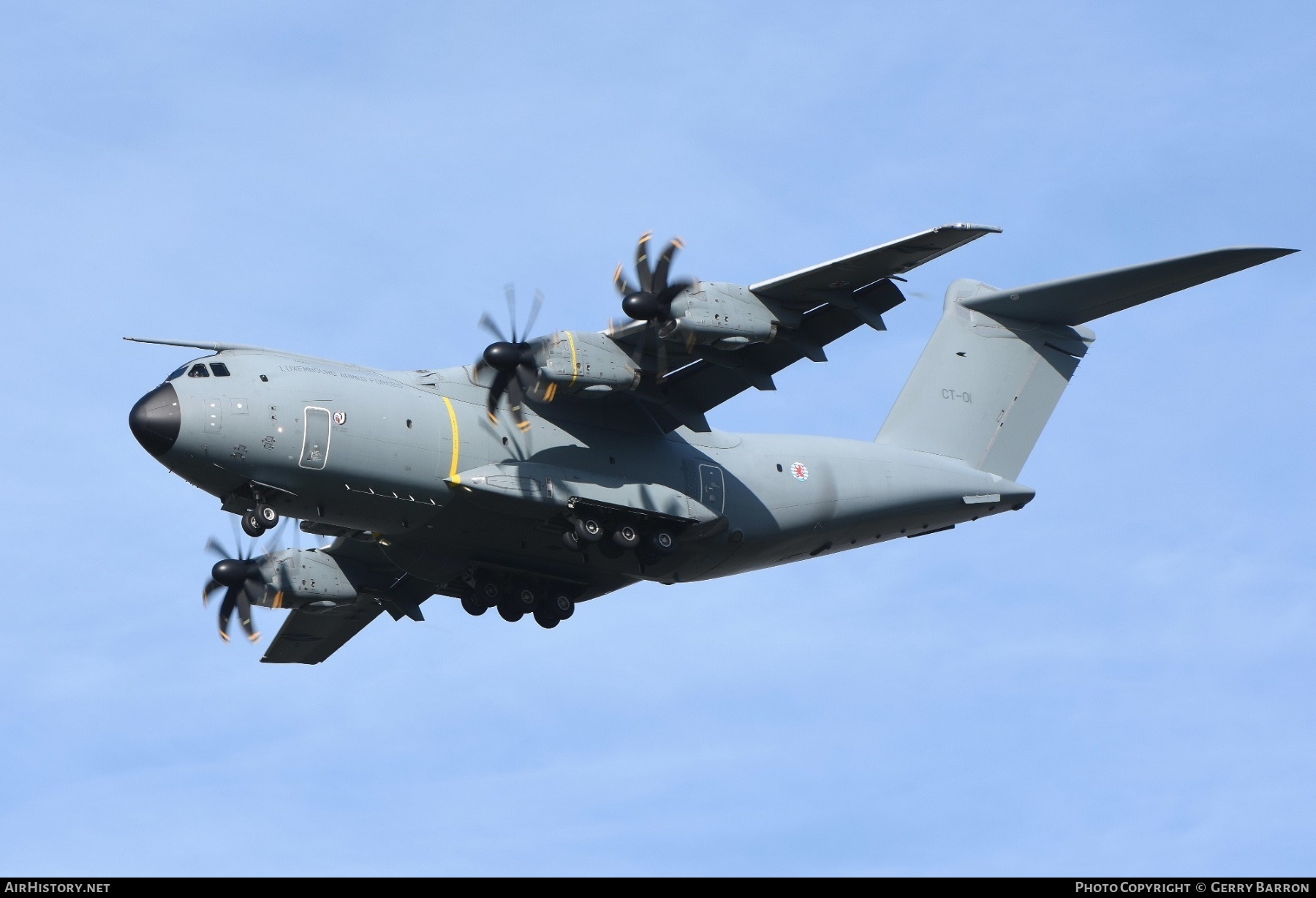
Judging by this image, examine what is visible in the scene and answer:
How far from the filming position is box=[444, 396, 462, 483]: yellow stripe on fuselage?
19.5 m

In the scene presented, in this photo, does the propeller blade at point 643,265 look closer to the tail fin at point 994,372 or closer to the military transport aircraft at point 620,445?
the military transport aircraft at point 620,445

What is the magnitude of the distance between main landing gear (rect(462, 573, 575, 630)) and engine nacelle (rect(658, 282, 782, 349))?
168 inches

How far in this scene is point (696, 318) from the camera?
19.0 meters

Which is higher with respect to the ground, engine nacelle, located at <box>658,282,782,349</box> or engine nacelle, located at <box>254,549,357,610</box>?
engine nacelle, located at <box>658,282,782,349</box>

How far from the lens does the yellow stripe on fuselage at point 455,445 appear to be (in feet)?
63.8

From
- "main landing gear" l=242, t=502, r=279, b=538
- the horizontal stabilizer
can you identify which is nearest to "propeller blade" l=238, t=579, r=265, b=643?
"main landing gear" l=242, t=502, r=279, b=538

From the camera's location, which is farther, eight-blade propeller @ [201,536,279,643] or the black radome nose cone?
eight-blade propeller @ [201,536,279,643]

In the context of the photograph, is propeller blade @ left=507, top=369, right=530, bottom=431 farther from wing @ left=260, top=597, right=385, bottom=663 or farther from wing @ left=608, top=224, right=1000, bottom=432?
wing @ left=260, top=597, right=385, bottom=663

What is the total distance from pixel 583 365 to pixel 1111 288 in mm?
7139

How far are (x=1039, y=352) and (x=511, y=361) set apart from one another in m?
8.53

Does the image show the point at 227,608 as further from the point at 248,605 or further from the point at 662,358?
the point at 662,358
